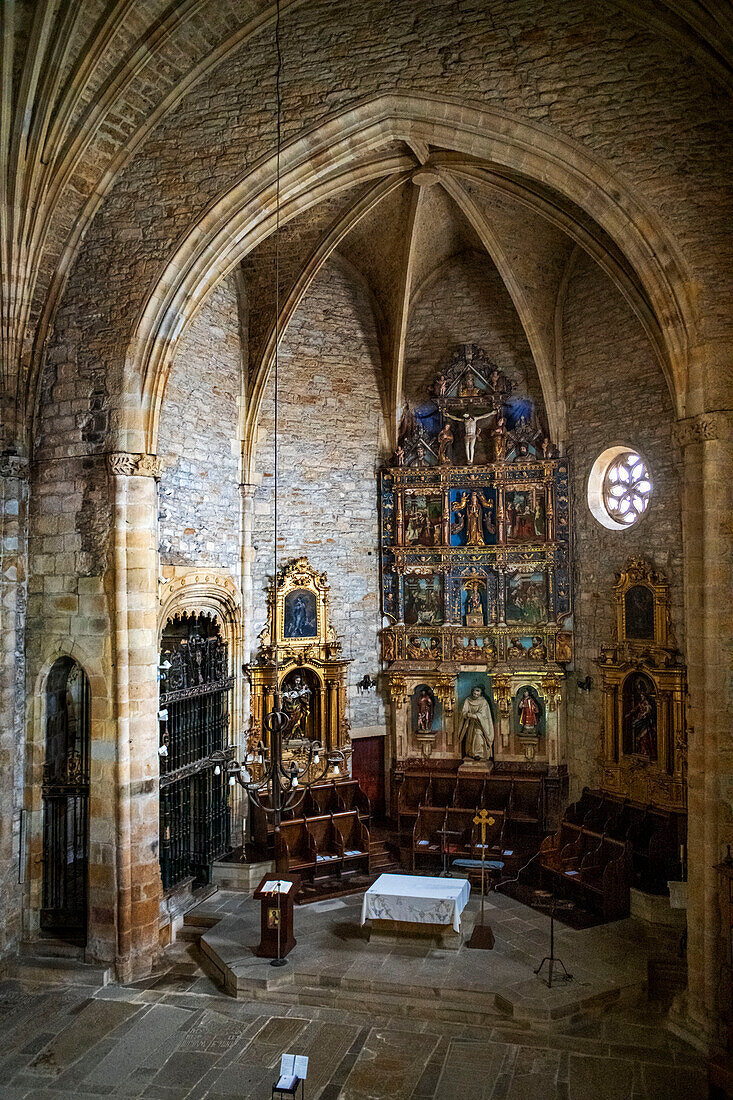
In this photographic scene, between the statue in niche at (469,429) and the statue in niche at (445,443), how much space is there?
238mm

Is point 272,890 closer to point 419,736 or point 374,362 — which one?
point 419,736

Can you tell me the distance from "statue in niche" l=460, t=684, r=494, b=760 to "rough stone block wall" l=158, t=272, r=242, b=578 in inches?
183

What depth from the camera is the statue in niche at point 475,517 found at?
1401 centimetres

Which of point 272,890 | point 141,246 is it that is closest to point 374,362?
point 141,246

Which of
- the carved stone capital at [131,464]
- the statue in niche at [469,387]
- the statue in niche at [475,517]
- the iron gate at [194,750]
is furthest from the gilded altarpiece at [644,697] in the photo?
the carved stone capital at [131,464]

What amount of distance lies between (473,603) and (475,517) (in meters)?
1.53

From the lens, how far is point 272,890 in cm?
960

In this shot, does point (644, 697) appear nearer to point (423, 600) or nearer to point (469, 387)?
point (423, 600)

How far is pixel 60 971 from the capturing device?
9.46m

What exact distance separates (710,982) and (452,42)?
34.3 ft

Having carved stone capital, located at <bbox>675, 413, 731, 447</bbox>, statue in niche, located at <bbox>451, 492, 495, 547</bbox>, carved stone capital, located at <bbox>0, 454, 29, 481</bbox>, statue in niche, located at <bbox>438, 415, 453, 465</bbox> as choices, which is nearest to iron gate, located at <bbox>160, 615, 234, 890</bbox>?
carved stone capital, located at <bbox>0, 454, 29, 481</bbox>

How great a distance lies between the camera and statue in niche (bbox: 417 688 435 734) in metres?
14.1

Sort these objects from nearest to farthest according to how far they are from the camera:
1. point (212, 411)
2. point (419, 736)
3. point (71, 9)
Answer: point (71, 9), point (212, 411), point (419, 736)

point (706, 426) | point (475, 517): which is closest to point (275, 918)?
point (475, 517)
